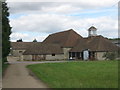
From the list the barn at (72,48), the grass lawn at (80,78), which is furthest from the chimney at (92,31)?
the grass lawn at (80,78)

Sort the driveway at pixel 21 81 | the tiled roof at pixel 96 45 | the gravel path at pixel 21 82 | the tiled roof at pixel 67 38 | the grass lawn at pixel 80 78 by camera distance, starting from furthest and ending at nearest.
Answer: the tiled roof at pixel 67 38
the tiled roof at pixel 96 45
the driveway at pixel 21 81
the gravel path at pixel 21 82
the grass lawn at pixel 80 78

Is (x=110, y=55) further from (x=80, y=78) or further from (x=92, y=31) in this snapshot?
(x=80, y=78)

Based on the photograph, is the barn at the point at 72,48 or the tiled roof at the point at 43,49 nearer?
the barn at the point at 72,48

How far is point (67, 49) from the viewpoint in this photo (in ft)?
233

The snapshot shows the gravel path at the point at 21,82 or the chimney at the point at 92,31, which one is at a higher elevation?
the chimney at the point at 92,31

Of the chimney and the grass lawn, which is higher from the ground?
the chimney

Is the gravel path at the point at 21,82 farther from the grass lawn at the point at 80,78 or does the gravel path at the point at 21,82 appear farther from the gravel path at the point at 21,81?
the grass lawn at the point at 80,78

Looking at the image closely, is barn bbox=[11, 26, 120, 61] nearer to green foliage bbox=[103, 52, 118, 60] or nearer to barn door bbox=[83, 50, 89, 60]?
barn door bbox=[83, 50, 89, 60]

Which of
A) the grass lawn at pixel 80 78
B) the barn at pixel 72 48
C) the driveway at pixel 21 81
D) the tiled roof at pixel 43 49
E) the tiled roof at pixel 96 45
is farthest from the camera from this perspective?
the tiled roof at pixel 43 49

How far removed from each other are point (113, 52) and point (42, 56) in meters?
17.1

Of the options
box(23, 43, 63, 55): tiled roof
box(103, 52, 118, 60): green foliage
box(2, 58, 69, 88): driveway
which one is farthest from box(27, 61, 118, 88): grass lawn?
box(23, 43, 63, 55): tiled roof

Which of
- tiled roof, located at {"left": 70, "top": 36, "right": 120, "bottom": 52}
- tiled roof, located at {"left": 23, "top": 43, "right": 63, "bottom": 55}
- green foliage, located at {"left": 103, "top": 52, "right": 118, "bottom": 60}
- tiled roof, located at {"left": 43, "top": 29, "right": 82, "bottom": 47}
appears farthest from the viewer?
tiled roof, located at {"left": 43, "top": 29, "right": 82, "bottom": 47}

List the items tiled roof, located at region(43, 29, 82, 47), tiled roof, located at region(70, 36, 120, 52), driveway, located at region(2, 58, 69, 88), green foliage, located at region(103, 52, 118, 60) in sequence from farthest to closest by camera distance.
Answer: tiled roof, located at region(43, 29, 82, 47) < tiled roof, located at region(70, 36, 120, 52) < green foliage, located at region(103, 52, 118, 60) < driveway, located at region(2, 58, 69, 88)

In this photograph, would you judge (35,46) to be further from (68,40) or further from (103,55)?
(103,55)
